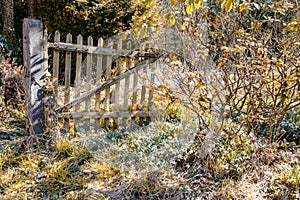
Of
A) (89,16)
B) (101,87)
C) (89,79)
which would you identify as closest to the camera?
(89,79)

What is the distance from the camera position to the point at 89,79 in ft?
11.5

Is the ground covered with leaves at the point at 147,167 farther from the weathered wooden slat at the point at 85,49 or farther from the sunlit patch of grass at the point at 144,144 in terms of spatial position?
the weathered wooden slat at the point at 85,49

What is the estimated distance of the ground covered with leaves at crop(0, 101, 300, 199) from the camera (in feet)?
8.92

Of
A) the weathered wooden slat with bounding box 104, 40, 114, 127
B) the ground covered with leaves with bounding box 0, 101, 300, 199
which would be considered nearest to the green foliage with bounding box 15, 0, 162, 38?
the weathered wooden slat with bounding box 104, 40, 114, 127

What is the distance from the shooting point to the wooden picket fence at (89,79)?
3186mm

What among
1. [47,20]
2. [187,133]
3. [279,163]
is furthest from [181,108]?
[47,20]

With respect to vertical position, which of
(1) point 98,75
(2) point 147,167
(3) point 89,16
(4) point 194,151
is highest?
(3) point 89,16

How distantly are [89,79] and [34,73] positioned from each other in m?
0.62

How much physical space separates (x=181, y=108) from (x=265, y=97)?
120 centimetres

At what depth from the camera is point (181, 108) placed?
4168mm

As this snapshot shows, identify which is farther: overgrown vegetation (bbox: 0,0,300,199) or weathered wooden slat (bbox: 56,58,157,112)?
weathered wooden slat (bbox: 56,58,157,112)

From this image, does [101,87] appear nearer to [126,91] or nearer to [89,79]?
[89,79]

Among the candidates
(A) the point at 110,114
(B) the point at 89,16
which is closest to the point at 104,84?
(A) the point at 110,114

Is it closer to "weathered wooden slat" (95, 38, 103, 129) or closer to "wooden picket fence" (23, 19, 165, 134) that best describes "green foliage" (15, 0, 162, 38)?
"wooden picket fence" (23, 19, 165, 134)
